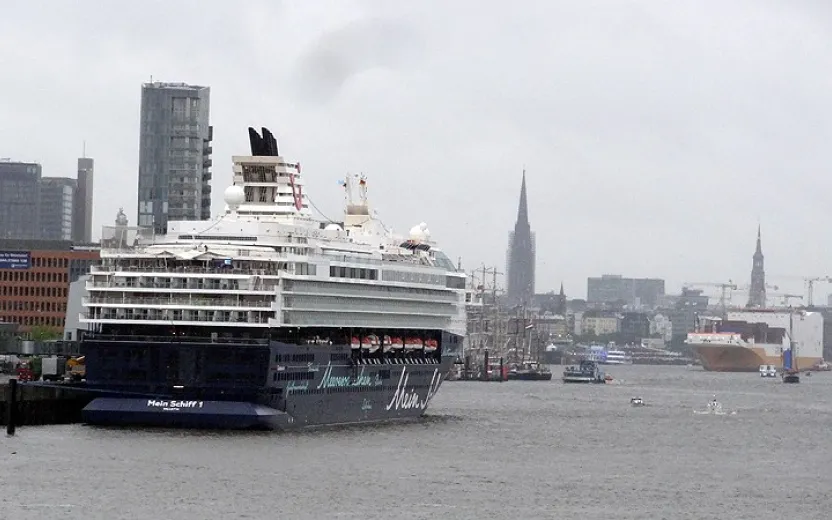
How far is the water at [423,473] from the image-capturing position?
63.2 metres

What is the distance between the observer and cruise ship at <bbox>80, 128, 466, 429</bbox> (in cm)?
8306

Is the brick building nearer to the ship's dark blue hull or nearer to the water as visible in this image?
the water

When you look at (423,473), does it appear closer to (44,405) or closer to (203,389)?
(203,389)

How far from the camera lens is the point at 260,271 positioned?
86500 millimetres

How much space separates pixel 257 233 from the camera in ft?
294

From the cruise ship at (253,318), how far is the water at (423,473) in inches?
67.3

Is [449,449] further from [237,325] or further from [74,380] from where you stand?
[74,380]

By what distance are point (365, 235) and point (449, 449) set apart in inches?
817

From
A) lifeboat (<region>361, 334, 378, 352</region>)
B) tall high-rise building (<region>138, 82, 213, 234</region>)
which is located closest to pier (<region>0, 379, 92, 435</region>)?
lifeboat (<region>361, 334, 378, 352</region>)

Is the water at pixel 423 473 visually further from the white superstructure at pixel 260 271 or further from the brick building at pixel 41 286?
the brick building at pixel 41 286

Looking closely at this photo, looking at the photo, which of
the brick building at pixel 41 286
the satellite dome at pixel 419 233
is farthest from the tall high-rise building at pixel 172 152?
the satellite dome at pixel 419 233

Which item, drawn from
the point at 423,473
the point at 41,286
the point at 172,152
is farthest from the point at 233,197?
the point at 172,152

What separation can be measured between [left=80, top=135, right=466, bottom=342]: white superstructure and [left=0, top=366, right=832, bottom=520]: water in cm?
543

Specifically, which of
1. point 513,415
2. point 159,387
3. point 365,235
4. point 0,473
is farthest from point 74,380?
point 513,415
